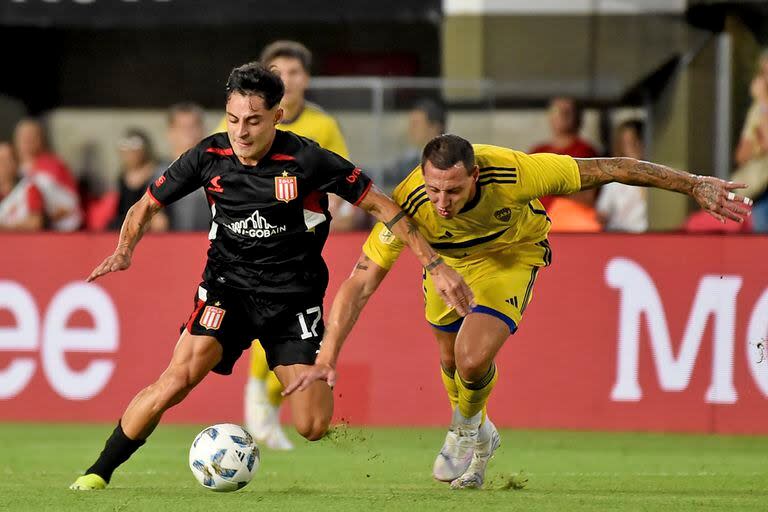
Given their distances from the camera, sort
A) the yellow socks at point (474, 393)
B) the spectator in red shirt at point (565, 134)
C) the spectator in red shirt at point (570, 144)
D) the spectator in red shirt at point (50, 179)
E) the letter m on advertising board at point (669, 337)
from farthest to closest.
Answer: the spectator in red shirt at point (50, 179) < the spectator in red shirt at point (565, 134) < the spectator in red shirt at point (570, 144) < the letter m on advertising board at point (669, 337) < the yellow socks at point (474, 393)

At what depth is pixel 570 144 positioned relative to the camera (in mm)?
13531

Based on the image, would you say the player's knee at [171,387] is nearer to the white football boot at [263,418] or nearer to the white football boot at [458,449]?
the white football boot at [458,449]

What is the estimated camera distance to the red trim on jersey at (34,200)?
551 inches

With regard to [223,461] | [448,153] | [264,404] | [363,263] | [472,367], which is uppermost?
[448,153]

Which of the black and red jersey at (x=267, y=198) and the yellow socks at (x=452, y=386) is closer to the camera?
the black and red jersey at (x=267, y=198)

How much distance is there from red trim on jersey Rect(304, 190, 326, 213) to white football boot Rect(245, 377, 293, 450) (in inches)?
118

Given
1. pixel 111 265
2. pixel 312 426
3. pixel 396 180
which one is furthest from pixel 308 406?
pixel 396 180

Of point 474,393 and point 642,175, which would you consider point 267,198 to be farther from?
point 642,175

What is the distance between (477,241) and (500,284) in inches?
14.7

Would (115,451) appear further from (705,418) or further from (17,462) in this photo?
(705,418)

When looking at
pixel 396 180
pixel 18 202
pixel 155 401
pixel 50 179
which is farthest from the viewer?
pixel 50 179

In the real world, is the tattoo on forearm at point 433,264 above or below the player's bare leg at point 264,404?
above

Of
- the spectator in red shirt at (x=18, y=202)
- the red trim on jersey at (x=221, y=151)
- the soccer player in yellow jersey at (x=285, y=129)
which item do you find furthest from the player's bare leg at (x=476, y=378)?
the spectator in red shirt at (x=18, y=202)

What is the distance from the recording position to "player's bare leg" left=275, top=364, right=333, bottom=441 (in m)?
7.76
